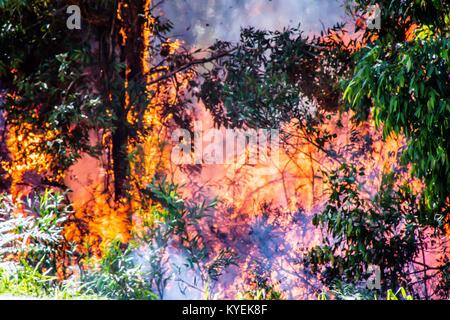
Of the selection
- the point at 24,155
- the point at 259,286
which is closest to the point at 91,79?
the point at 24,155

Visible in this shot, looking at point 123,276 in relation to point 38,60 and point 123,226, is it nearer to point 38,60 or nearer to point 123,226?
point 123,226

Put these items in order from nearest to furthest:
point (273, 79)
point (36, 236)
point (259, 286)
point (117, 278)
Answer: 1. point (36, 236)
2. point (117, 278)
3. point (259, 286)
4. point (273, 79)

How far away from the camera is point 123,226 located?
541cm

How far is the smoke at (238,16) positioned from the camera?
16.8ft

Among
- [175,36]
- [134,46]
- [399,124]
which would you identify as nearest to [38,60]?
[134,46]

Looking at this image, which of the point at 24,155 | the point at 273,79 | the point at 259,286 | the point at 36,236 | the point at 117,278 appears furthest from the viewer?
the point at 24,155

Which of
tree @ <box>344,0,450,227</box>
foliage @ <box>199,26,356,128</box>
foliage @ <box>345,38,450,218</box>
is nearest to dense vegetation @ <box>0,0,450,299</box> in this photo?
foliage @ <box>199,26,356,128</box>

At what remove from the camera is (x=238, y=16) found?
17.2ft

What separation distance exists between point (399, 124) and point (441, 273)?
1.67 meters

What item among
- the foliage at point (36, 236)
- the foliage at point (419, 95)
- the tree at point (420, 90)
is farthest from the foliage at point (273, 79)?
the foliage at point (36, 236)

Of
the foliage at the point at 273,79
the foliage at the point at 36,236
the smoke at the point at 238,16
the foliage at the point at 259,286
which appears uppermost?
the smoke at the point at 238,16

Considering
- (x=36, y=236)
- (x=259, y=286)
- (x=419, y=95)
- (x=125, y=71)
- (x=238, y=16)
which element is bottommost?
(x=259, y=286)

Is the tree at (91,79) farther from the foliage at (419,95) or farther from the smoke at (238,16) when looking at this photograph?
the foliage at (419,95)

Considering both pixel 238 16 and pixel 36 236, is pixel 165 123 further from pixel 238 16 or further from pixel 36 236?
pixel 36 236
